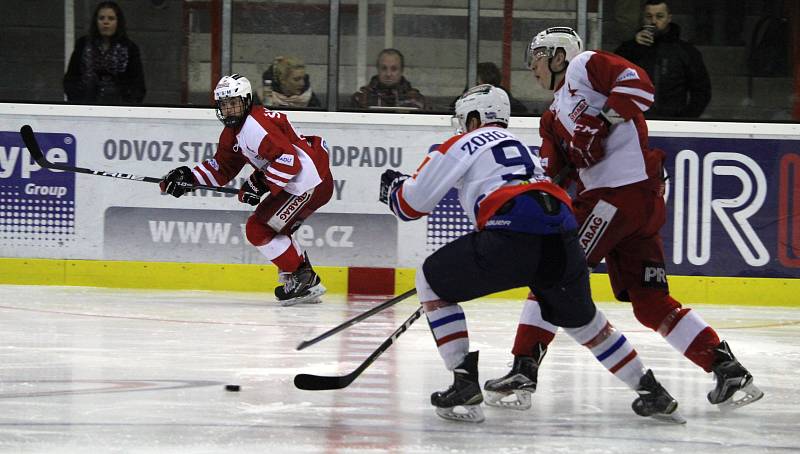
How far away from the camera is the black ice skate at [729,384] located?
3.74 meters

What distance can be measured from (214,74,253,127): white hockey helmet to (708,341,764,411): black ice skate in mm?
3152

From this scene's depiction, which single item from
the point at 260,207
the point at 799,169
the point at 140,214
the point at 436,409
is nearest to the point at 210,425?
the point at 436,409

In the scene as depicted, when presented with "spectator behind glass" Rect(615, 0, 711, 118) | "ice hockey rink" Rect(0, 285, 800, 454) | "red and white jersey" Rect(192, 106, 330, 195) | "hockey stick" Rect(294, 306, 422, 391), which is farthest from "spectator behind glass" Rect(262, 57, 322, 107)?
"hockey stick" Rect(294, 306, 422, 391)

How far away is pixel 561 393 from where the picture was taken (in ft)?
13.0

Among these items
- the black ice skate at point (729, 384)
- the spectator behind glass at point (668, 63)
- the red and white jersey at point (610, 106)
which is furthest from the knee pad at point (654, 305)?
the spectator behind glass at point (668, 63)

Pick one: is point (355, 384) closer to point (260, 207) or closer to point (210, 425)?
point (210, 425)

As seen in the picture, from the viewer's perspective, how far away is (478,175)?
11.2 ft

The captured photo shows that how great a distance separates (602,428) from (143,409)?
1.25 meters

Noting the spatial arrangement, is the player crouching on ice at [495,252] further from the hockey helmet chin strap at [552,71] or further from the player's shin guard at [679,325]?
the hockey helmet chin strap at [552,71]

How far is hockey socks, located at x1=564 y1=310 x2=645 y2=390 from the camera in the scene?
352cm

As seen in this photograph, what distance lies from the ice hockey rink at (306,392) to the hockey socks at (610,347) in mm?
137

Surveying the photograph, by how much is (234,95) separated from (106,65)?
113 cm

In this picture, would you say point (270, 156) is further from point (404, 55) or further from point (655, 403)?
point (655, 403)

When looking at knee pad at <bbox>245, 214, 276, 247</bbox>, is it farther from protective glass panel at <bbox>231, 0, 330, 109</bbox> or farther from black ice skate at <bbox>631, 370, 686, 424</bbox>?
black ice skate at <bbox>631, 370, 686, 424</bbox>
